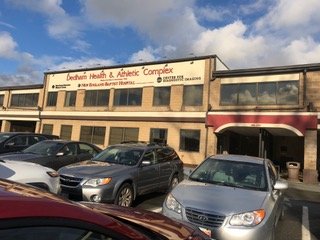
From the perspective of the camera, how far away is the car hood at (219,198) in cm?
590

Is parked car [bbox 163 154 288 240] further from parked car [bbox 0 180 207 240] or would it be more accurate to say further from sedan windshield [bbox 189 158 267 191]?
parked car [bbox 0 180 207 240]

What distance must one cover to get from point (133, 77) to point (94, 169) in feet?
73.2

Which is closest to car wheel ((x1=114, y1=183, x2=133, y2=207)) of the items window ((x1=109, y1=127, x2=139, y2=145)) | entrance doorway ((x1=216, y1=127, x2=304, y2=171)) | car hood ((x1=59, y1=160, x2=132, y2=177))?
car hood ((x1=59, y1=160, x2=132, y2=177))

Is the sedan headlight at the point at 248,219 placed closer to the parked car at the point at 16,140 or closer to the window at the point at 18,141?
the parked car at the point at 16,140

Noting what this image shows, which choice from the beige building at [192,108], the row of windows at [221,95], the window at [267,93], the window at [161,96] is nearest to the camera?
the beige building at [192,108]

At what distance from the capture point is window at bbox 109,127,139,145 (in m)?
30.4

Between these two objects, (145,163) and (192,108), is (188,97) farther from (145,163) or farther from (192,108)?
(145,163)

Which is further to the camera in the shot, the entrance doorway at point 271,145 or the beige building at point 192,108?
A: the entrance doorway at point 271,145

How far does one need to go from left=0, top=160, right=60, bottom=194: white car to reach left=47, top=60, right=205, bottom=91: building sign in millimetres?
21489

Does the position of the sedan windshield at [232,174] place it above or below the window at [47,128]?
below

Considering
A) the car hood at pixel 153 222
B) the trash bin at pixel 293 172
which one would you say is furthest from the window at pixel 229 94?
the car hood at pixel 153 222

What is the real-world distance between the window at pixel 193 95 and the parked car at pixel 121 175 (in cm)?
1527

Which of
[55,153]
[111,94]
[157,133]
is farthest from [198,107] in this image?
[55,153]

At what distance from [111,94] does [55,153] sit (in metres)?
20.4
